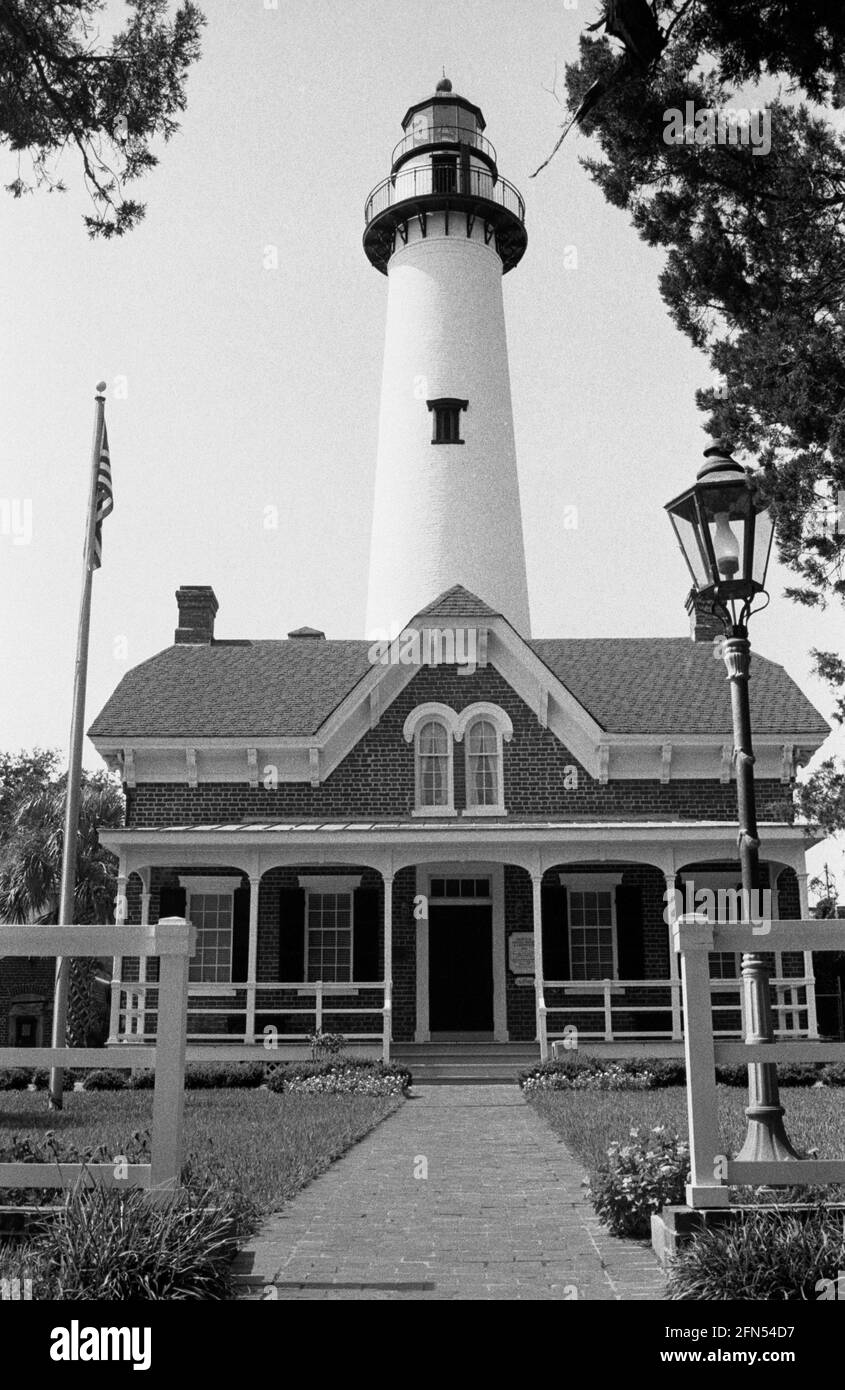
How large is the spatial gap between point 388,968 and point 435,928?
6.92ft

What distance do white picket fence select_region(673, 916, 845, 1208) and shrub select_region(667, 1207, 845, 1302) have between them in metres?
0.32

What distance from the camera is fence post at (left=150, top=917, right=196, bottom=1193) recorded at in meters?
5.41

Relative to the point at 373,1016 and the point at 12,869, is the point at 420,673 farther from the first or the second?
the point at 12,869

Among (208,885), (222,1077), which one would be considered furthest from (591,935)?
(222,1077)

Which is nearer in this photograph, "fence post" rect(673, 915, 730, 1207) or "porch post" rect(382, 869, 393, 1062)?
"fence post" rect(673, 915, 730, 1207)

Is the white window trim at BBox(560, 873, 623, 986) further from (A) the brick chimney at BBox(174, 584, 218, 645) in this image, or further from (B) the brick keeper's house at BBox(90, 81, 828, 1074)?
(A) the brick chimney at BBox(174, 584, 218, 645)

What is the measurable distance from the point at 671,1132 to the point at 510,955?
1387 cm

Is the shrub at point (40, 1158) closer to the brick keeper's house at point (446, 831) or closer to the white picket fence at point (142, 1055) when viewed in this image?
the white picket fence at point (142, 1055)

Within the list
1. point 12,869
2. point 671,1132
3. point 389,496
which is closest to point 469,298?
point 389,496

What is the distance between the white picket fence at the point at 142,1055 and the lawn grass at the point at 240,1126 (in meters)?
1.15

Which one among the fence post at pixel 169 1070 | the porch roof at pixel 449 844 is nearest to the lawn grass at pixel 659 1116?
the fence post at pixel 169 1070

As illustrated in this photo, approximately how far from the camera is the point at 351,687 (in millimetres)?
23188

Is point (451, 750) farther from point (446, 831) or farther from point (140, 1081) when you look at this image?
point (140, 1081)

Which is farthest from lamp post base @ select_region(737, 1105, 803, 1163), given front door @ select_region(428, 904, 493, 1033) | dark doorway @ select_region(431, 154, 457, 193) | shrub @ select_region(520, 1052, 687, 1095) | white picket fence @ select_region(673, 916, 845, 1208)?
dark doorway @ select_region(431, 154, 457, 193)
